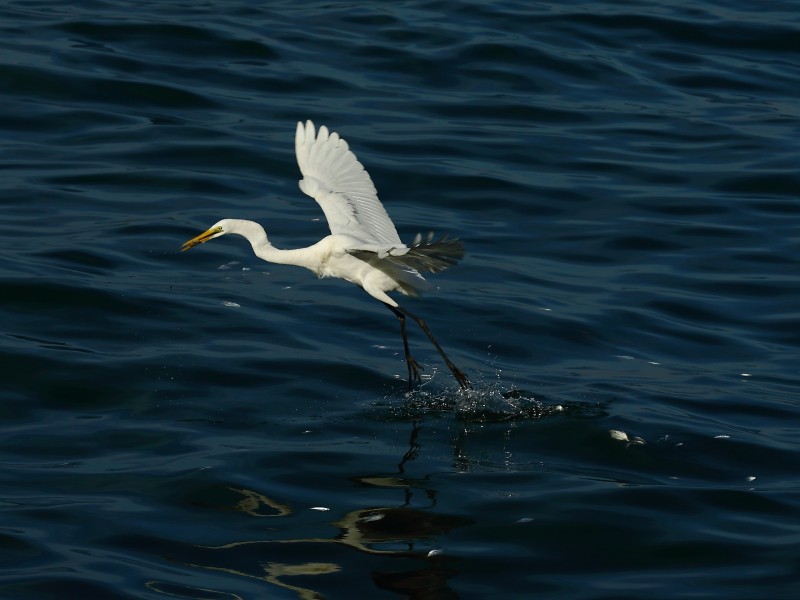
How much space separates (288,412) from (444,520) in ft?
6.94

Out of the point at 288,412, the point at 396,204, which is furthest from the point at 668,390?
the point at 396,204

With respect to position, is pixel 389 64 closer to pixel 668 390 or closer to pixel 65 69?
pixel 65 69

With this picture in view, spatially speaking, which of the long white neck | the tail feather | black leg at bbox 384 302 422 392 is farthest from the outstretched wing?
the tail feather

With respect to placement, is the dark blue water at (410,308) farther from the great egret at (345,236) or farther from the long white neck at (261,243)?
the long white neck at (261,243)

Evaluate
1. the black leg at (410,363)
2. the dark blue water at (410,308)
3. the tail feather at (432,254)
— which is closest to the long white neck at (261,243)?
the black leg at (410,363)

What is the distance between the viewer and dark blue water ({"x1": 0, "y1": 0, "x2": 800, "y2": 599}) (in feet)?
27.6

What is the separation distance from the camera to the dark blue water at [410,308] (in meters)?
8.40

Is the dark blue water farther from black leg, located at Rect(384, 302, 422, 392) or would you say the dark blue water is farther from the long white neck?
the long white neck

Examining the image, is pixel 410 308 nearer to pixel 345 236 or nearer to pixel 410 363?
Result: pixel 410 363

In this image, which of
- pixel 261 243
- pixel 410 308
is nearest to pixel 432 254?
pixel 261 243

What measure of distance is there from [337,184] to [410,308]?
2052 mm

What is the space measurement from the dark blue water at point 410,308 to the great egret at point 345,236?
88 centimetres

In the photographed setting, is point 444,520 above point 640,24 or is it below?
below

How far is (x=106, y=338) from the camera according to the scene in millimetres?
11578
